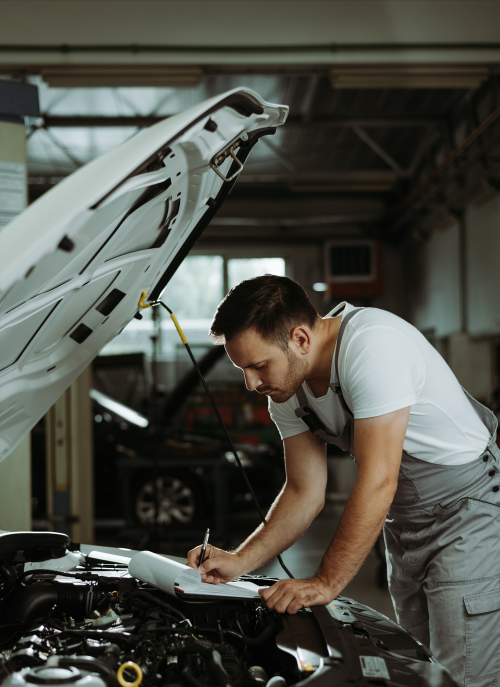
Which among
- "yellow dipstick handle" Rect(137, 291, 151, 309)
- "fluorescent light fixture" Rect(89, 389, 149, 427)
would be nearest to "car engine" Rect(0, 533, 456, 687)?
"yellow dipstick handle" Rect(137, 291, 151, 309)

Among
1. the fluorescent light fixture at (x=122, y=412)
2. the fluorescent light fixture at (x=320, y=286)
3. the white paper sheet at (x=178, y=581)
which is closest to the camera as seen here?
the white paper sheet at (x=178, y=581)

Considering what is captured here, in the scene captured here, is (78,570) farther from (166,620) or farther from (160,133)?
(160,133)

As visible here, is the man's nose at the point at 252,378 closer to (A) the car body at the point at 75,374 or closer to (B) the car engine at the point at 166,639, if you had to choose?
(A) the car body at the point at 75,374

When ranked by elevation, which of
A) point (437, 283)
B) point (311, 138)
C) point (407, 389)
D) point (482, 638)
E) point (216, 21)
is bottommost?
point (482, 638)

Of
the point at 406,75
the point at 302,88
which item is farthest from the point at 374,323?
the point at 302,88

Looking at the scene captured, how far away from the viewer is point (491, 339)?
6.39 metres

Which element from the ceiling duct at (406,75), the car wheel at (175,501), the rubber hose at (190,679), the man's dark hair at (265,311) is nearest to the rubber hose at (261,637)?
the rubber hose at (190,679)

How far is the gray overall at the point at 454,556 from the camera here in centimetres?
134

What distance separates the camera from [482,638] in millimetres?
1342

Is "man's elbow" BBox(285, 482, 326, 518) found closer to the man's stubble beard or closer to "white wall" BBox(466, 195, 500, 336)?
the man's stubble beard

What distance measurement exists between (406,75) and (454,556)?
131 inches

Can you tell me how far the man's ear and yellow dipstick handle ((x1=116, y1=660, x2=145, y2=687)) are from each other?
0.75 meters

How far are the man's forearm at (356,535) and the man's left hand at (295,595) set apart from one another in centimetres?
2

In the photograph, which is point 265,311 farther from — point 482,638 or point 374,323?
point 482,638
